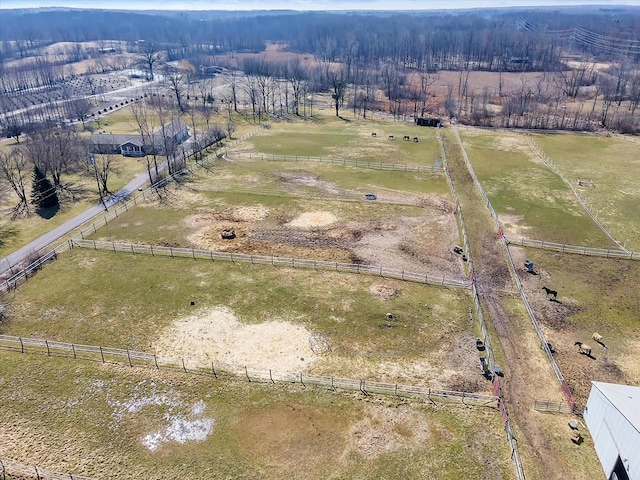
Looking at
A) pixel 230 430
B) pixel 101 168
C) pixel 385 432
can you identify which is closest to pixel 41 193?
pixel 101 168

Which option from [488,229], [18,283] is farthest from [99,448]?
[488,229]

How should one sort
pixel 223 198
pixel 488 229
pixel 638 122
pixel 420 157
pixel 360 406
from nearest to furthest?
pixel 360 406
pixel 488 229
pixel 223 198
pixel 420 157
pixel 638 122

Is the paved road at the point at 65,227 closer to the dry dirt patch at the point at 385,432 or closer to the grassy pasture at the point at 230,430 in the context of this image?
the grassy pasture at the point at 230,430

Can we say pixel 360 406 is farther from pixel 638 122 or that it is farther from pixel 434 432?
pixel 638 122

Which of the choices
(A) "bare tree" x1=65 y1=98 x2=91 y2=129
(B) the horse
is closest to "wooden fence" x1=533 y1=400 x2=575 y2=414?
(B) the horse

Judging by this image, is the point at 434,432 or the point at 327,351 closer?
the point at 434,432

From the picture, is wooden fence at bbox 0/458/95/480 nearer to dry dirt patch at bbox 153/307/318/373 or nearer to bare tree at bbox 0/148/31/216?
dry dirt patch at bbox 153/307/318/373
